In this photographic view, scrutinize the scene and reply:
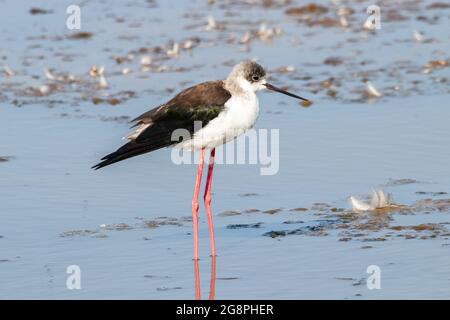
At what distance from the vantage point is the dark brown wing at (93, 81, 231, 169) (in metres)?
8.46

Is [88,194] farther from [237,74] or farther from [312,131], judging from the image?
[312,131]

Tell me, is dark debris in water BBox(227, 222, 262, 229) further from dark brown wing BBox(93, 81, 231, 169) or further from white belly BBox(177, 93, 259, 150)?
dark brown wing BBox(93, 81, 231, 169)

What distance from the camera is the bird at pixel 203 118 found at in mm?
8469

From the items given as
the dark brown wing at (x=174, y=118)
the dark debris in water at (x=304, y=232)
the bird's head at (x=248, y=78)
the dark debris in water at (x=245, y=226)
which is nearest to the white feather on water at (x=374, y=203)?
the dark debris in water at (x=304, y=232)

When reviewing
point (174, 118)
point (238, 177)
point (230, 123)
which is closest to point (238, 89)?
point (230, 123)

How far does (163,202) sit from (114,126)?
103 inches

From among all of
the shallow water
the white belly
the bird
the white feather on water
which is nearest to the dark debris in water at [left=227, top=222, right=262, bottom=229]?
the shallow water

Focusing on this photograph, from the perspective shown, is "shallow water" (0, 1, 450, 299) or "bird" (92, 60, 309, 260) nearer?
"shallow water" (0, 1, 450, 299)

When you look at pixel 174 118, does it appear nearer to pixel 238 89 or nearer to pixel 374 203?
pixel 238 89

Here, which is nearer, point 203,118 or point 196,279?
point 196,279

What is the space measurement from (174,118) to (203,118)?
234mm

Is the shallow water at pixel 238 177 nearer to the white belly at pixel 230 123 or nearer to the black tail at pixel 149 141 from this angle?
the black tail at pixel 149 141

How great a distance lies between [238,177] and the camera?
9992 mm
